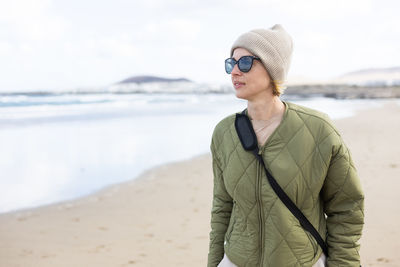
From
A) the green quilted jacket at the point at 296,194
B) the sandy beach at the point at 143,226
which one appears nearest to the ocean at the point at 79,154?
the sandy beach at the point at 143,226

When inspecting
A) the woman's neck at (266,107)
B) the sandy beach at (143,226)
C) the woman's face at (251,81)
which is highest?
the woman's face at (251,81)

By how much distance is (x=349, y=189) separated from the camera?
1.69 m

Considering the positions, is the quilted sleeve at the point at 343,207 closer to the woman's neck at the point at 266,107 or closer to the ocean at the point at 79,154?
the woman's neck at the point at 266,107

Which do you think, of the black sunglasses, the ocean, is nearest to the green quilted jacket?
the black sunglasses

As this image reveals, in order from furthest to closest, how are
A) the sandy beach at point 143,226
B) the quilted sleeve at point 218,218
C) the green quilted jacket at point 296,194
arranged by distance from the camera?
the sandy beach at point 143,226 < the quilted sleeve at point 218,218 < the green quilted jacket at point 296,194

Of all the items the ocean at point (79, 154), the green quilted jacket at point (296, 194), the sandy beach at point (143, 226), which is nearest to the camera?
the green quilted jacket at point (296, 194)

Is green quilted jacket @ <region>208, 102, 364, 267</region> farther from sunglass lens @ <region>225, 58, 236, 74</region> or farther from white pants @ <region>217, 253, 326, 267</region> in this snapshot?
sunglass lens @ <region>225, 58, 236, 74</region>

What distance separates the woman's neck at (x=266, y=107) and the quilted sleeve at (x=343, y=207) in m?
0.28

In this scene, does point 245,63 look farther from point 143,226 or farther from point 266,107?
point 143,226

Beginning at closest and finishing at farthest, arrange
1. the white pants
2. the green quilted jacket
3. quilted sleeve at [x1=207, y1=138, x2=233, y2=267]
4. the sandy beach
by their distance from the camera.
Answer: the green quilted jacket → the white pants → quilted sleeve at [x1=207, y1=138, x2=233, y2=267] → the sandy beach

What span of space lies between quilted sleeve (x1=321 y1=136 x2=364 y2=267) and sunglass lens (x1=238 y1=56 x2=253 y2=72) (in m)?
0.46

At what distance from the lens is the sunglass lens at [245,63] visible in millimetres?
1668

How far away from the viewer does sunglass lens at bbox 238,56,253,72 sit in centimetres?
167

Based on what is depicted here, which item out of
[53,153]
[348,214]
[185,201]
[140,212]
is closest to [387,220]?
[185,201]
